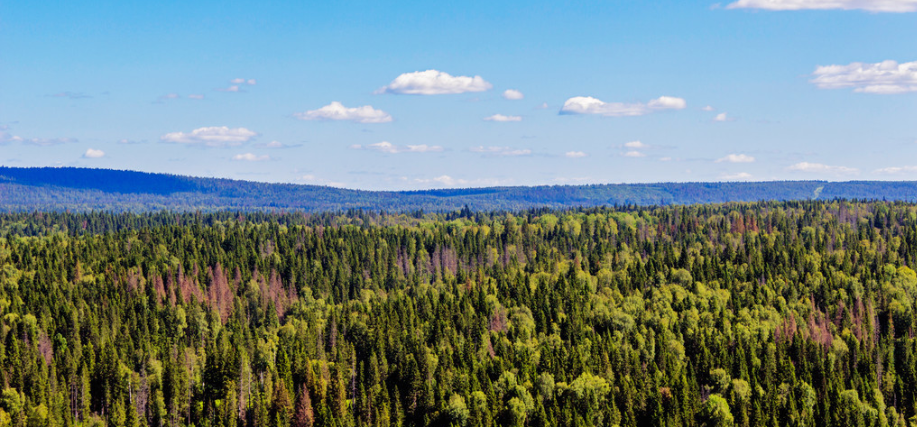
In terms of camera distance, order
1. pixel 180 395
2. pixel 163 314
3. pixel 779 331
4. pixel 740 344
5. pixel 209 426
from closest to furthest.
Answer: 1. pixel 209 426
2. pixel 180 395
3. pixel 740 344
4. pixel 779 331
5. pixel 163 314

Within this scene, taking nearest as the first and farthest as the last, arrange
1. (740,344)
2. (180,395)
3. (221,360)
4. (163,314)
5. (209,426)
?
A: (209,426), (180,395), (221,360), (740,344), (163,314)

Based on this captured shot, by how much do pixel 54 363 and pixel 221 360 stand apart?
23726 mm

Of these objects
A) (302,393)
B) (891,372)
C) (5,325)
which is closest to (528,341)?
(302,393)

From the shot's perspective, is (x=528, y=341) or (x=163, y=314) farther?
(x=163, y=314)

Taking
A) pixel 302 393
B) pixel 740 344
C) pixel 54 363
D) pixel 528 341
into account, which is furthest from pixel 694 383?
pixel 54 363

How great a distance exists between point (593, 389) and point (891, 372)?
46.5m

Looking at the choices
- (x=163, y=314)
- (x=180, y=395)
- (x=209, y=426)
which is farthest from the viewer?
(x=163, y=314)

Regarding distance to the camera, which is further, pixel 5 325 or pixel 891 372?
pixel 5 325

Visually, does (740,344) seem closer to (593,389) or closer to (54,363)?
(593,389)

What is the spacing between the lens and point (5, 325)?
564ft

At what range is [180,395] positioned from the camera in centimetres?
13738

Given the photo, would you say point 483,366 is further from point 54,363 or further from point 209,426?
point 54,363

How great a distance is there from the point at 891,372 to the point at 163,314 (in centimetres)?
12816

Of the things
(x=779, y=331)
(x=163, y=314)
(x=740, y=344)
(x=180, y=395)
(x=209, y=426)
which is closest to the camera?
(x=209, y=426)
